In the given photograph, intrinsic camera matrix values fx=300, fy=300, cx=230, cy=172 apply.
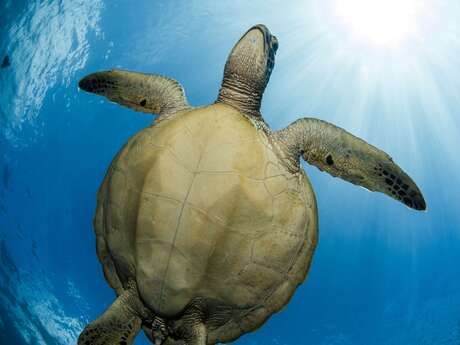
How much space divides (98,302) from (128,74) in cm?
2759

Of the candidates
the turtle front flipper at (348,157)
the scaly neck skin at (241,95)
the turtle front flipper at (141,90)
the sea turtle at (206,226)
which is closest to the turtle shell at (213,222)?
the sea turtle at (206,226)

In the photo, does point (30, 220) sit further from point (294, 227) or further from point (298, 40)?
point (294, 227)

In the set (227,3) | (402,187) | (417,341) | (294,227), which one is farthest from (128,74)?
(417,341)

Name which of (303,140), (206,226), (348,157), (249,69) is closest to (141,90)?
(249,69)

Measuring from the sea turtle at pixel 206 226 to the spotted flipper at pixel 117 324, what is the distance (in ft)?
0.03

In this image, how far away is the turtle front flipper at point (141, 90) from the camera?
3.98 metres

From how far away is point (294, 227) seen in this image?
291 cm

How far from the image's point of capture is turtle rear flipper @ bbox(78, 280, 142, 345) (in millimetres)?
3113

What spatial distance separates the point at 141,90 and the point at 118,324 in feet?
9.64

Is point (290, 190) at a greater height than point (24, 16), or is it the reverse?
point (24, 16)

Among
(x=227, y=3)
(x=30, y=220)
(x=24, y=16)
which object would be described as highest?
(x=227, y=3)

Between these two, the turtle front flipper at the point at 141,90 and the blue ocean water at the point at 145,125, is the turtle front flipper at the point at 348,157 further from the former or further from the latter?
the blue ocean water at the point at 145,125

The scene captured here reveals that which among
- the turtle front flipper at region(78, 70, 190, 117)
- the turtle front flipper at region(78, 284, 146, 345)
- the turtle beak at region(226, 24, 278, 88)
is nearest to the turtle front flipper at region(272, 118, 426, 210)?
the turtle beak at region(226, 24, 278, 88)

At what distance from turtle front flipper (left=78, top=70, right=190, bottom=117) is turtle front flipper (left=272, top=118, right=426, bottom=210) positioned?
146cm
